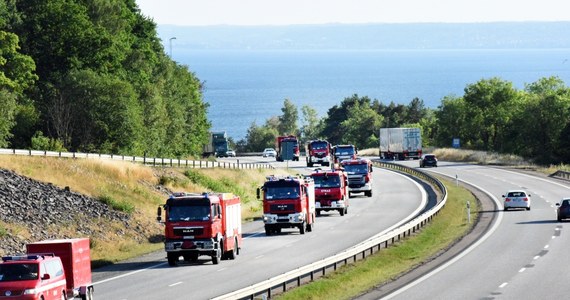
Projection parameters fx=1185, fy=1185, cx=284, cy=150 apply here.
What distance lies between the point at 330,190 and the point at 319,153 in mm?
51485

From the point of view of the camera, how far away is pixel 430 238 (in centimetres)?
5556

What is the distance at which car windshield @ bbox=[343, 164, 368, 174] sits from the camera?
8581 centimetres

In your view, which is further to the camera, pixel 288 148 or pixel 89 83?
pixel 288 148

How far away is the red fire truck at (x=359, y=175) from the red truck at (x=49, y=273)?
5352 cm

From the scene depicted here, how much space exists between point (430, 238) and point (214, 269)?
15.7 metres

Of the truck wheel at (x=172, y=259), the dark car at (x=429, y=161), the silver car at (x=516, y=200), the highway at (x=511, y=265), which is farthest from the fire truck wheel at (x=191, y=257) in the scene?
the dark car at (x=429, y=161)

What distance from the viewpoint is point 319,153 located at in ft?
400

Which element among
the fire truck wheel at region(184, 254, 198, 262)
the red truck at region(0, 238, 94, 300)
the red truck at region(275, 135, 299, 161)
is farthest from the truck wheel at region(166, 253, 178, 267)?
the red truck at region(275, 135, 299, 161)

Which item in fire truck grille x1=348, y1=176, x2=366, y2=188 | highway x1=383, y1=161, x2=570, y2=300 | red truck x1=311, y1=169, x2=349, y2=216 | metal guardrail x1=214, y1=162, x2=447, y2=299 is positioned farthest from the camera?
fire truck grille x1=348, y1=176, x2=366, y2=188

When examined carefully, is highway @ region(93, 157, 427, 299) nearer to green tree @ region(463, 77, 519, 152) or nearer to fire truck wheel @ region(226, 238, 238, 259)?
fire truck wheel @ region(226, 238, 238, 259)

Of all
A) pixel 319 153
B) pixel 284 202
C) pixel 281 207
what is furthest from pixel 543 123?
pixel 284 202

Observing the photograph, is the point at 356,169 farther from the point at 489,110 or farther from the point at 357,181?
the point at 489,110

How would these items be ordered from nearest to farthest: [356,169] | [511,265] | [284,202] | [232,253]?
[511,265], [232,253], [284,202], [356,169]

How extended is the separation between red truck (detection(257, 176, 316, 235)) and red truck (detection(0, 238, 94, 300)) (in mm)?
24694
